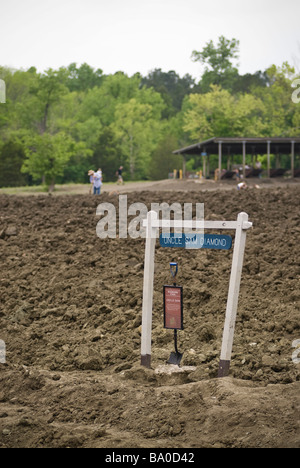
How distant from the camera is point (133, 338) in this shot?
27.6 ft

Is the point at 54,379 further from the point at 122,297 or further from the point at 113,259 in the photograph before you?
the point at 113,259

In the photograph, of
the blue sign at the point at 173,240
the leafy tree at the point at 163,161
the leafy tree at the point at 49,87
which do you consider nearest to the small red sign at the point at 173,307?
the blue sign at the point at 173,240

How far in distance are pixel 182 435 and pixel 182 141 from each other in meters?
74.9

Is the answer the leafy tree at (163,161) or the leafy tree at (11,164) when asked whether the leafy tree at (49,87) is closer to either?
the leafy tree at (11,164)

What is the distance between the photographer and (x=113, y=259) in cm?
1161

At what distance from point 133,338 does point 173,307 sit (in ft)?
6.55

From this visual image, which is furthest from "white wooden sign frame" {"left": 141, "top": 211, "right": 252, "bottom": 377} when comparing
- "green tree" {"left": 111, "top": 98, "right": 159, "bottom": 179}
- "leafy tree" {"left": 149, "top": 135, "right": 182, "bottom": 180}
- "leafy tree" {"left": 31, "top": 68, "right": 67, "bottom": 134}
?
"green tree" {"left": 111, "top": 98, "right": 159, "bottom": 179}

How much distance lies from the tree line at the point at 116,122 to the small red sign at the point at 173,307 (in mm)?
35497

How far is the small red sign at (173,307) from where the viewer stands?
21.5ft

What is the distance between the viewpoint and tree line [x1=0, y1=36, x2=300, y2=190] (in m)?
45.8

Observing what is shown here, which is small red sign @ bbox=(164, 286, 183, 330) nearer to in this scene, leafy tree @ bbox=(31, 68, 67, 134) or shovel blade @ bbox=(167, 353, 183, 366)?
shovel blade @ bbox=(167, 353, 183, 366)

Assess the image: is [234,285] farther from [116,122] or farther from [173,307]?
[116,122]

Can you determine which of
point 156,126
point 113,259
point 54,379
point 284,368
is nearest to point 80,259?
point 113,259

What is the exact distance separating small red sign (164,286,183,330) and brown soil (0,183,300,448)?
584mm
